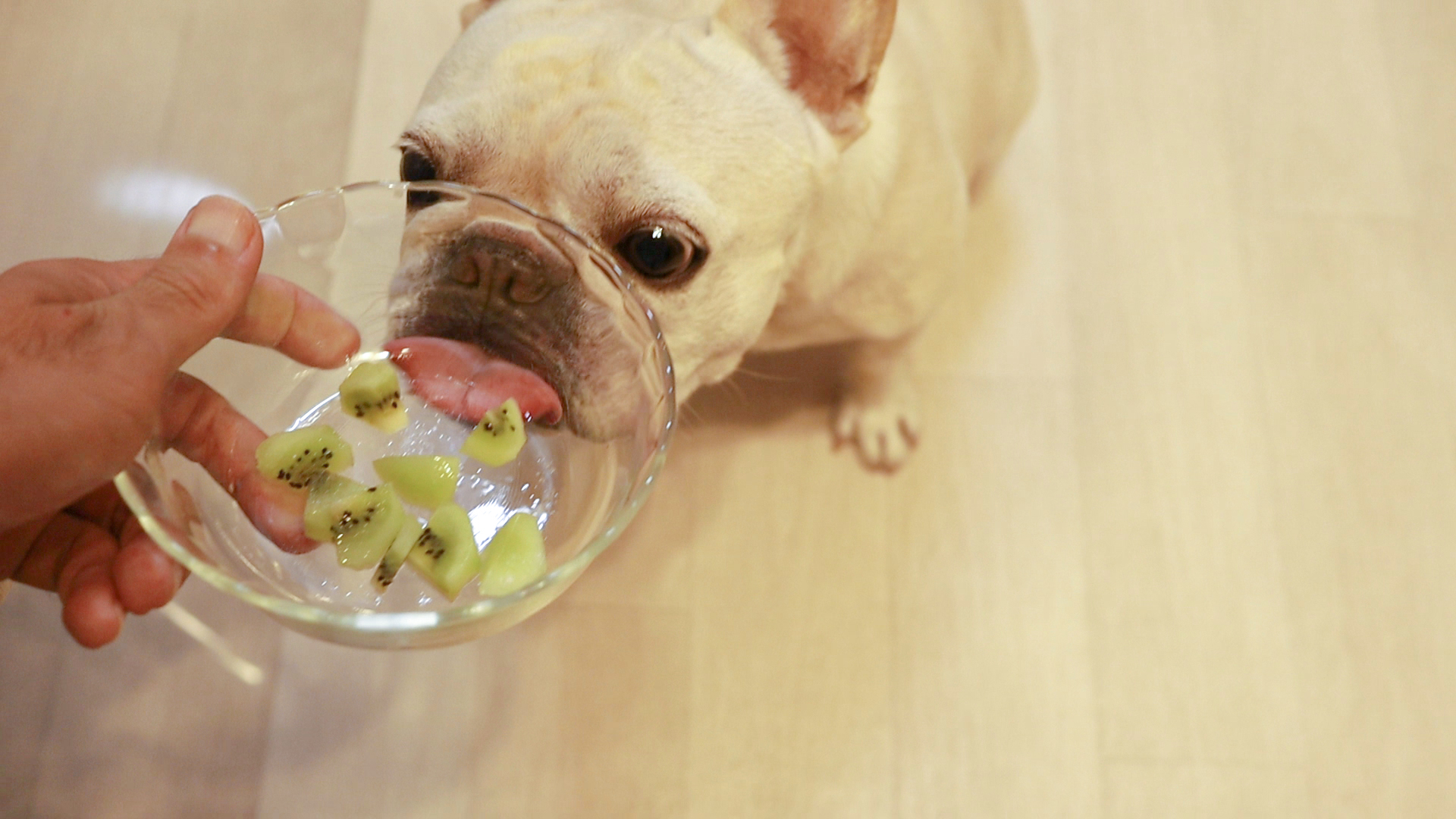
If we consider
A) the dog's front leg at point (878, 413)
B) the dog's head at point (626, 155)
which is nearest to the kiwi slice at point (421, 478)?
the dog's head at point (626, 155)

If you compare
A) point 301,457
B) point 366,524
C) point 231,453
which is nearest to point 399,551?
point 366,524

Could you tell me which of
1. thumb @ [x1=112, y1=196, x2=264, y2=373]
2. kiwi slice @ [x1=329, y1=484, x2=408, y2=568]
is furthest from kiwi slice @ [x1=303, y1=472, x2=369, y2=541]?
thumb @ [x1=112, y1=196, x2=264, y2=373]

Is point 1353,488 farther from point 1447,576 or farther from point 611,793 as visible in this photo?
point 611,793

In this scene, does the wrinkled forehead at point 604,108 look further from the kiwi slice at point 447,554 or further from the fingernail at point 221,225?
the kiwi slice at point 447,554

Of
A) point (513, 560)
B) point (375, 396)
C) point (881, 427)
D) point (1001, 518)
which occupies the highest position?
point (375, 396)

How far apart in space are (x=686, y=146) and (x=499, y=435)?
1.44ft

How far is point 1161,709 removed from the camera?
2070 millimetres

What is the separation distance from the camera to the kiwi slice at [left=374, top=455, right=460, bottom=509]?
1.29 meters

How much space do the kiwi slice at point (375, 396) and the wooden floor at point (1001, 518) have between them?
2.58ft

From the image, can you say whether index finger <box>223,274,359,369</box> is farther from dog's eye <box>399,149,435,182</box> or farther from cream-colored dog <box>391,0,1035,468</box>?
dog's eye <box>399,149,435,182</box>

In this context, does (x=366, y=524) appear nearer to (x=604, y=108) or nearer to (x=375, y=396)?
(x=375, y=396)

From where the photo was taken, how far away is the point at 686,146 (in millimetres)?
1309

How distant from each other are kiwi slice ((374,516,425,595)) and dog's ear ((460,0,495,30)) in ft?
2.57

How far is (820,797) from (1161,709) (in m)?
0.72
